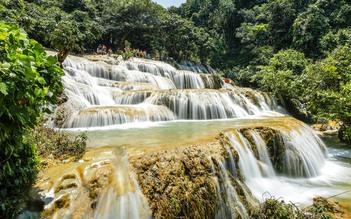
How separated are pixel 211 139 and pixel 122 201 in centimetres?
284

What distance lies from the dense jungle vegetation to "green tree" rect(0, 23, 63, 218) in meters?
0.01

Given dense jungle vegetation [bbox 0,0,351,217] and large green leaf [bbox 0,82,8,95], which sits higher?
dense jungle vegetation [bbox 0,0,351,217]

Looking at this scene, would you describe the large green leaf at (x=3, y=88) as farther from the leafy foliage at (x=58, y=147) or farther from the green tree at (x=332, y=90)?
the green tree at (x=332, y=90)

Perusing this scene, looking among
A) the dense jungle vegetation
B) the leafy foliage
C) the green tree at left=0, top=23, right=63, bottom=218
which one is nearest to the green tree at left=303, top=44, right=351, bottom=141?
the dense jungle vegetation

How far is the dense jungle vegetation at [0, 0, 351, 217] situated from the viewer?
2.82 m

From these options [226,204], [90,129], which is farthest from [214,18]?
[226,204]

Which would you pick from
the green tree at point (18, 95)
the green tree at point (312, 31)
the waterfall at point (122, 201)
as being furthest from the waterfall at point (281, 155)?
the green tree at point (312, 31)

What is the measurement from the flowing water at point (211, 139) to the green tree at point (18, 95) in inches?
36.8

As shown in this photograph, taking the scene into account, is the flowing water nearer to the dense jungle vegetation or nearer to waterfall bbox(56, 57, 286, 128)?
waterfall bbox(56, 57, 286, 128)

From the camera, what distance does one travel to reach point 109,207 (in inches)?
149

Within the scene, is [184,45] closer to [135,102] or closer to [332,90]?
[135,102]

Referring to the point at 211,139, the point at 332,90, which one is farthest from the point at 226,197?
the point at 332,90

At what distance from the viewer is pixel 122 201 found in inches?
152

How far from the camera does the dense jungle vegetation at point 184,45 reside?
9.27 feet
